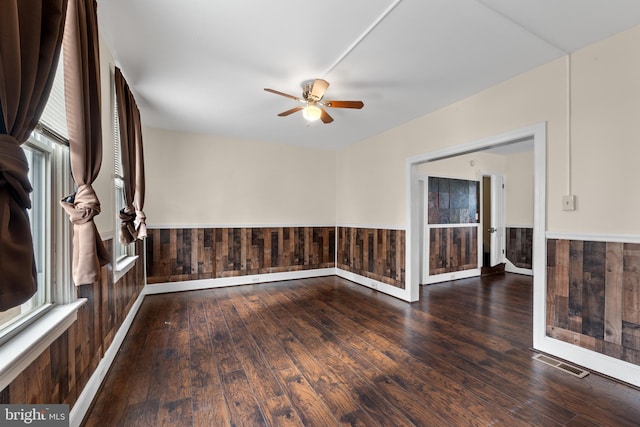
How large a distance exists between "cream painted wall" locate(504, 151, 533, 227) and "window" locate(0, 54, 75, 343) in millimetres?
6964

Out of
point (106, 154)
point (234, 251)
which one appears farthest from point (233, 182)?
point (106, 154)

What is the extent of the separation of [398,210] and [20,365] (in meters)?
4.05

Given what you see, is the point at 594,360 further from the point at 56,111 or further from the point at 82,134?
the point at 56,111

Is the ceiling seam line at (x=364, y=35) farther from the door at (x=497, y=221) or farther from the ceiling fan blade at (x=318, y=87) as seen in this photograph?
the door at (x=497, y=221)

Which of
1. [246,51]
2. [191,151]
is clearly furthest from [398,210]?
[191,151]

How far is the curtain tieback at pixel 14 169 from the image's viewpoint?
0.88 metres

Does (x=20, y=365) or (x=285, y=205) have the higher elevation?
(x=285, y=205)

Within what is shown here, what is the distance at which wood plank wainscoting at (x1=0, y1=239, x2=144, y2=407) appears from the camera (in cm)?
120

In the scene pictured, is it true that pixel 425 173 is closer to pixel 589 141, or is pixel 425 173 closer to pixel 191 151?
pixel 589 141

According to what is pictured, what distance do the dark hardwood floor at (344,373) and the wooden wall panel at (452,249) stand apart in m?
1.40

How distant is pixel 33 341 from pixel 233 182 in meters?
3.91

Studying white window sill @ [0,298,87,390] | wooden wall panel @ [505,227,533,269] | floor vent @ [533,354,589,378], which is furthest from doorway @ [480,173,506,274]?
white window sill @ [0,298,87,390]

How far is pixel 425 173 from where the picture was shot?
16.3 feet

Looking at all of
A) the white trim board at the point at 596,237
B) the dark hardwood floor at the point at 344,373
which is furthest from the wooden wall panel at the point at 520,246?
the white trim board at the point at 596,237
